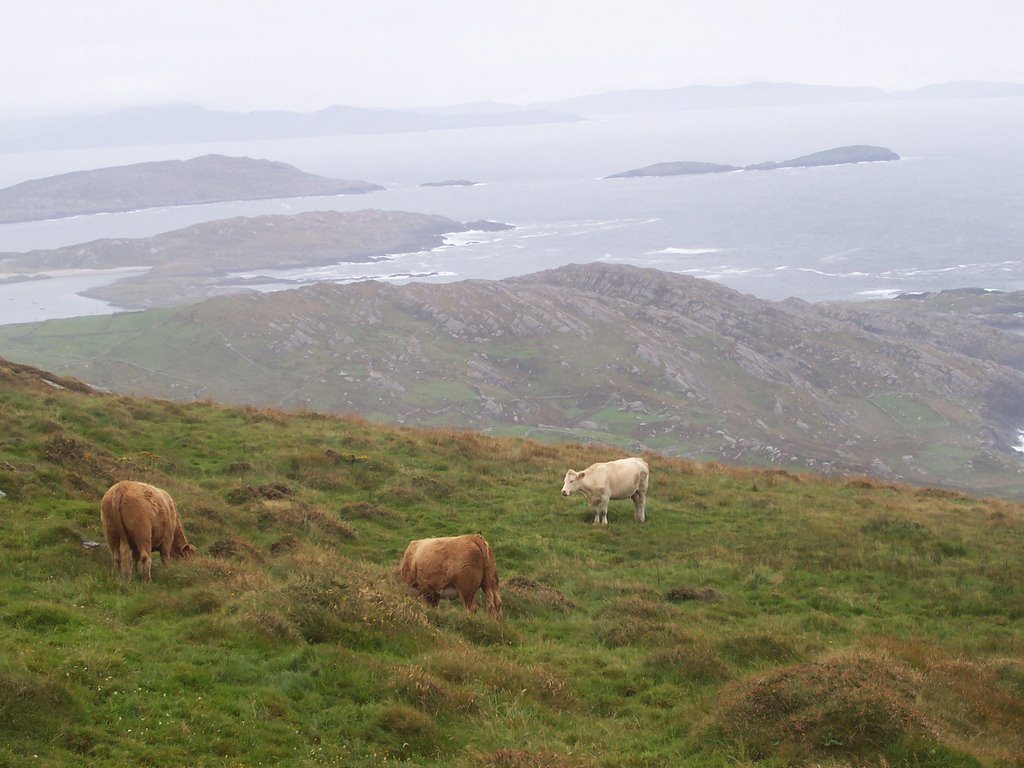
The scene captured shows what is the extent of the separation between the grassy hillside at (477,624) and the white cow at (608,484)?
1.92 feet

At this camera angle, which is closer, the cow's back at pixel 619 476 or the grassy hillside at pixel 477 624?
the grassy hillside at pixel 477 624

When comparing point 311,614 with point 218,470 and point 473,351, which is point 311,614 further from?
point 473,351

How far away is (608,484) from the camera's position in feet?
74.4

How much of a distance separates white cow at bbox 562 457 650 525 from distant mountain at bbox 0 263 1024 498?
8589 cm

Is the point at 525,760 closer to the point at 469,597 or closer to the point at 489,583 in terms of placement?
the point at 469,597

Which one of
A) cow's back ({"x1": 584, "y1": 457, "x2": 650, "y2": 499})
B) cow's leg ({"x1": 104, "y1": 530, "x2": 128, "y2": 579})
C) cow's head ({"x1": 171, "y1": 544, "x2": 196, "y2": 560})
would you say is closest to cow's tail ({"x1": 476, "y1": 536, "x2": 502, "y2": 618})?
Answer: cow's head ({"x1": 171, "y1": 544, "x2": 196, "y2": 560})

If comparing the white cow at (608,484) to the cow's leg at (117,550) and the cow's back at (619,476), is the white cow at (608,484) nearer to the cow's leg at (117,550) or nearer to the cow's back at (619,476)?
the cow's back at (619,476)

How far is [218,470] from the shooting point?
2350 centimetres

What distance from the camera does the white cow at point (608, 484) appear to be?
74.3 ft

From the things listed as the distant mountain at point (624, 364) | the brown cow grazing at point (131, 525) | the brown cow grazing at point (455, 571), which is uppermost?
the brown cow grazing at point (131, 525)

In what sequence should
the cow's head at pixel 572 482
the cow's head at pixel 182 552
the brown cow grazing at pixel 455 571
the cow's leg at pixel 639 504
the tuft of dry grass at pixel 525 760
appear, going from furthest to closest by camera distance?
the cow's leg at pixel 639 504, the cow's head at pixel 572 482, the cow's head at pixel 182 552, the brown cow grazing at pixel 455 571, the tuft of dry grass at pixel 525 760

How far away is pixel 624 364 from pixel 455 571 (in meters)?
→ 131

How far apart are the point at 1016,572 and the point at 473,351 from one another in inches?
5164

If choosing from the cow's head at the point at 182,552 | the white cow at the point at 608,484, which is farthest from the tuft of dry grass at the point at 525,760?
the white cow at the point at 608,484
